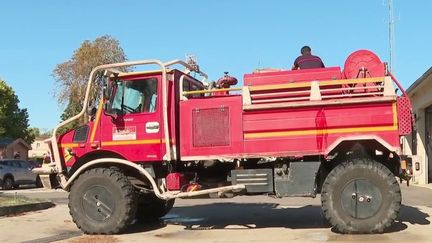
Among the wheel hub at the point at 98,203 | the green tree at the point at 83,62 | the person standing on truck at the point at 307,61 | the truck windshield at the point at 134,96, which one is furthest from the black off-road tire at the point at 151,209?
the green tree at the point at 83,62

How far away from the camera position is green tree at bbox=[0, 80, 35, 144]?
58597 millimetres

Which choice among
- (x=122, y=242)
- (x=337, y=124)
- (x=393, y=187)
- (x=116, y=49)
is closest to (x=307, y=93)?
(x=337, y=124)

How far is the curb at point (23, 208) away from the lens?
42.8ft

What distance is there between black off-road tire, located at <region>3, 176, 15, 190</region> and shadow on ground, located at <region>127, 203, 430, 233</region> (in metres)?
16.9

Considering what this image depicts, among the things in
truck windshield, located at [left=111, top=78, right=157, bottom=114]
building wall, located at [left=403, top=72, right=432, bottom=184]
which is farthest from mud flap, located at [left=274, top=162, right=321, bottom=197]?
building wall, located at [left=403, top=72, right=432, bottom=184]

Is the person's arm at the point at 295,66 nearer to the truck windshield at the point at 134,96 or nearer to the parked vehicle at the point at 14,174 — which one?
the truck windshield at the point at 134,96

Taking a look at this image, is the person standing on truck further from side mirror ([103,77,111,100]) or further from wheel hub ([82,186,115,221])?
wheel hub ([82,186,115,221])

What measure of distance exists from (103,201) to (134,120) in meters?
A: 1.57

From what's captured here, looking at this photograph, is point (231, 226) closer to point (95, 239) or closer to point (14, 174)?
point (95, 239)

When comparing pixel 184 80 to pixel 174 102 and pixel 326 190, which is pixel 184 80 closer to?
pixel 174 102

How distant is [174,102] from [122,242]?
2.67 metres

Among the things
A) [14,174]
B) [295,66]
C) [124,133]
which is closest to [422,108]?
[295,66]

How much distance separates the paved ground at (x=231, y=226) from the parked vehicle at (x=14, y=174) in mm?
15495

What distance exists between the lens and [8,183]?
2906 cm
